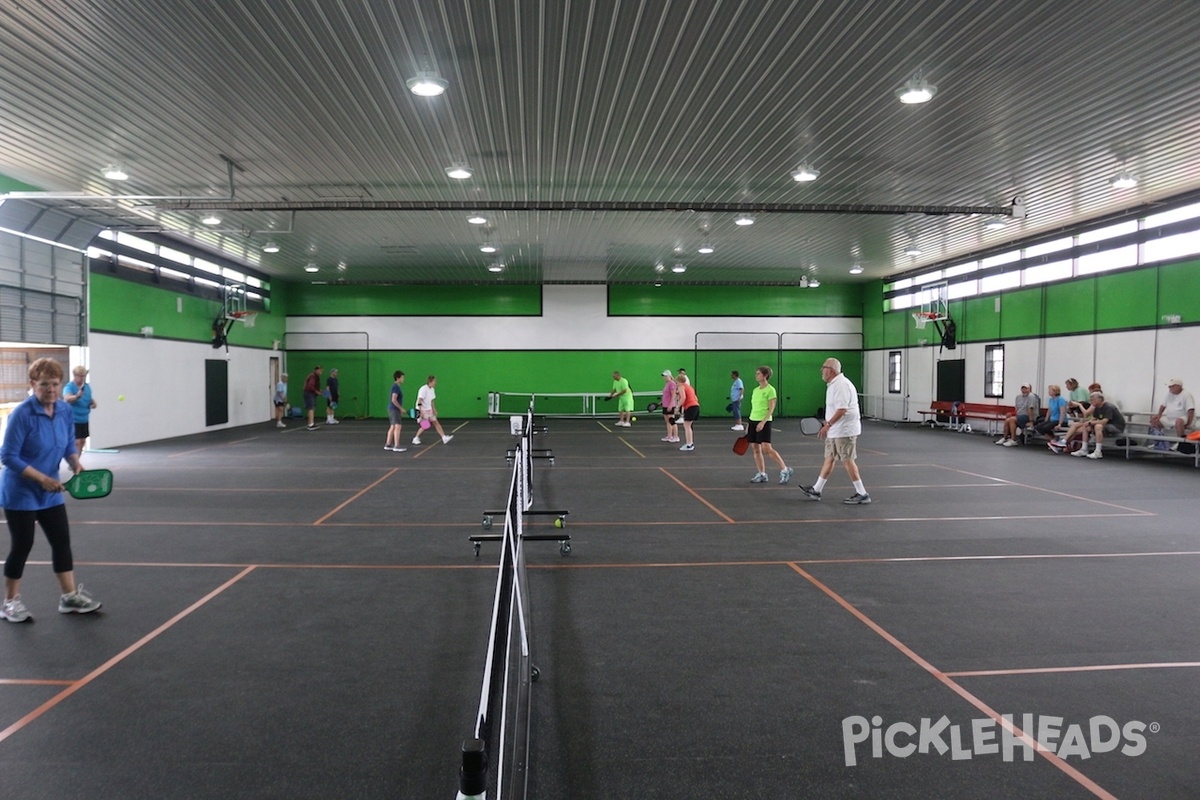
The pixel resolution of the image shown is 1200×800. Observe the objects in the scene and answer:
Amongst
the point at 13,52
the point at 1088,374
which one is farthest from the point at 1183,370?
the point at 13,52

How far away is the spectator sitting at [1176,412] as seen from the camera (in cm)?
1485

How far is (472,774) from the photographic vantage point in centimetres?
162

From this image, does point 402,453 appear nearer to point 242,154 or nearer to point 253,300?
point 242,154

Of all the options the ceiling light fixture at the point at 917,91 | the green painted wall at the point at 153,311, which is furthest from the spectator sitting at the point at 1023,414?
the green painted wall at the point at 153,311

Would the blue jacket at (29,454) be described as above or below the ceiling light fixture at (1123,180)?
below

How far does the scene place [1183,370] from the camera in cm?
1548

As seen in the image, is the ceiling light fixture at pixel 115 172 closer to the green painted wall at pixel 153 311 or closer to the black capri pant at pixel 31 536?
the green painted wall at pixel 153 311

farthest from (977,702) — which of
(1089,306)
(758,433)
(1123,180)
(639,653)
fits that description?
(1089,306)

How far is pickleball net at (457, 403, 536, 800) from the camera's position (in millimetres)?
1636

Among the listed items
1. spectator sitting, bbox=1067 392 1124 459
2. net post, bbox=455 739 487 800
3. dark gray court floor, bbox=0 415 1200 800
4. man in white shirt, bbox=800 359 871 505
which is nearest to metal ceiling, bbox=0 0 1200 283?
man in white shirt, bbox=800 359 871 505

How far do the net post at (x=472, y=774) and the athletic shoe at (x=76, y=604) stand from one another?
519cm

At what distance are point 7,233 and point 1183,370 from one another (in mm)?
23992
